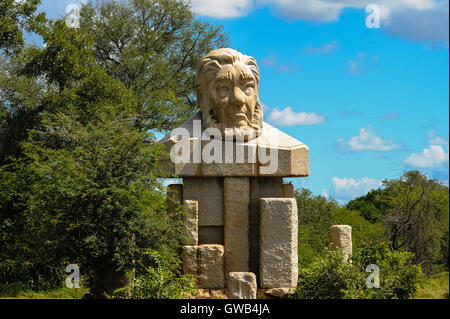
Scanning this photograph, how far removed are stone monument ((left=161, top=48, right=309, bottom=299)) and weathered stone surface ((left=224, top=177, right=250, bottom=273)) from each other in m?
0.02

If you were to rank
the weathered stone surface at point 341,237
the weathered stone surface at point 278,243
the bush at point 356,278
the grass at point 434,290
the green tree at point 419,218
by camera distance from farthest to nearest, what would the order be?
the green tree at point 419,218, the grass at point 434,290, the weathered stone surface at point 341,237, the weathered stone surface at point 278,243, the bush at point 356,278

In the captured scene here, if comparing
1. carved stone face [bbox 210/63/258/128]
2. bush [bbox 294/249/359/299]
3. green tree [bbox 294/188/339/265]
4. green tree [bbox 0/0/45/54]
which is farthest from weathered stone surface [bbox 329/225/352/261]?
green tree [bbox 0/0/45/54]

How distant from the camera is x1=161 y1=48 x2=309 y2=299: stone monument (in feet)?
31.7

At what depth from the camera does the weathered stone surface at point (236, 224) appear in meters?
9.84

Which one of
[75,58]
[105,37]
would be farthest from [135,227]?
[105,37]

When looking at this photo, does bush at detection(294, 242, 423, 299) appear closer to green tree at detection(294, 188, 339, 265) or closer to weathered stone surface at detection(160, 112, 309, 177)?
weathered stone surface at detection(160, 112, 309, 177)

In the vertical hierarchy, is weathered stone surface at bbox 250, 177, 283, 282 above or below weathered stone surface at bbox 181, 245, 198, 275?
above

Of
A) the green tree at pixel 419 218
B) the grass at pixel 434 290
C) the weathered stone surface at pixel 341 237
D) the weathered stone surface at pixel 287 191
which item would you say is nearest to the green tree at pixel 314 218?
the green tree at pixel 419 218

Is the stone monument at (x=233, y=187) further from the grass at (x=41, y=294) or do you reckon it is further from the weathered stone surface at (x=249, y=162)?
the grass at (x=41, y=294)

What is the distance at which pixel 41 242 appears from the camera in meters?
9.52

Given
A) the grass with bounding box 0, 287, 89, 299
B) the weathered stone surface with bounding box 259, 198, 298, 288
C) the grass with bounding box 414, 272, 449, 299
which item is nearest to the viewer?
the weathered stone surface with bounding box 259, 198, 298, 288

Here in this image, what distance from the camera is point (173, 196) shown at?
32.8 feet

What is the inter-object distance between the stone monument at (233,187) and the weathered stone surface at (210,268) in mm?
17
